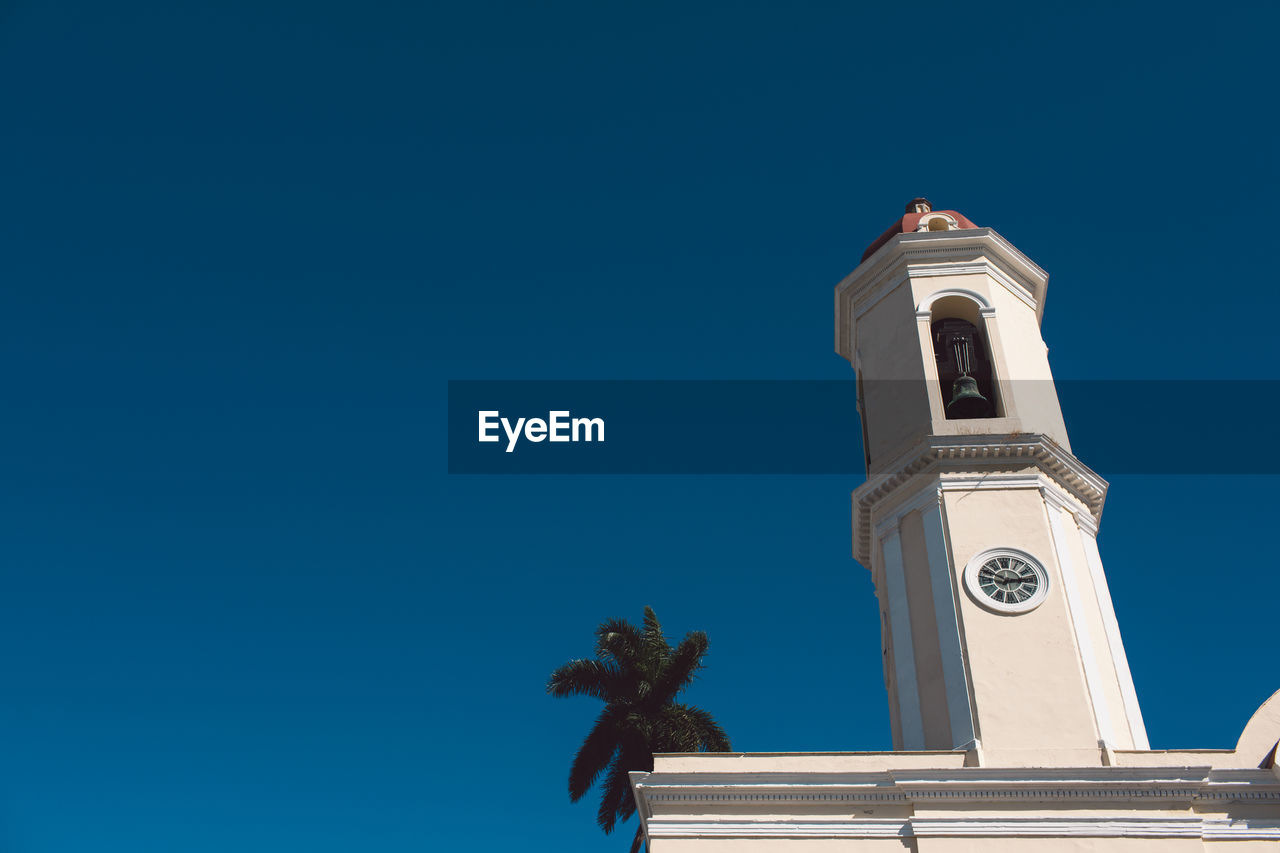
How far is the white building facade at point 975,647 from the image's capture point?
18297 millimetres

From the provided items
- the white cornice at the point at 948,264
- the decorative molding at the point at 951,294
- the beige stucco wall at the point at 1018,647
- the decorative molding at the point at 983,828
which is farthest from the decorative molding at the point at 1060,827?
the white cornice at the point at 948,264

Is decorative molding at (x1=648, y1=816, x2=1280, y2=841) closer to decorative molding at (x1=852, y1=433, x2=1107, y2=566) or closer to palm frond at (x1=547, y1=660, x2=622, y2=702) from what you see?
decorative molding at (x1=852, y1=433, x2=1107, y2=566)

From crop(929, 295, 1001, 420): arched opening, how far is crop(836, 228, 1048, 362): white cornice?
32.9 inches

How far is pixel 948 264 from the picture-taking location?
25.7m

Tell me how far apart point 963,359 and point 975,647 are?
6.67 metres

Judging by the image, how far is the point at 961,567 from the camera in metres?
21.3

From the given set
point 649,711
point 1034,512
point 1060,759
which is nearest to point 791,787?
point 1060,759

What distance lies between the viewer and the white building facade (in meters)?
18.3

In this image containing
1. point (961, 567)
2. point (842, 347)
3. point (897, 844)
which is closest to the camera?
point (897, 844)

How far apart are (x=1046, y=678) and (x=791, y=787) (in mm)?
4660

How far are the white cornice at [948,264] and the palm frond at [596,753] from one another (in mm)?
10915

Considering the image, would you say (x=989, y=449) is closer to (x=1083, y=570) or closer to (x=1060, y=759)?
(x=1083, y=570)

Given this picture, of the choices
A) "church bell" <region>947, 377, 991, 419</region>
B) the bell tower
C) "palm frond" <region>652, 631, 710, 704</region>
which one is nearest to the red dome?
the bell tower

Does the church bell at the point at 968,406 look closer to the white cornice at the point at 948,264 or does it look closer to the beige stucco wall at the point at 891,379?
the beige stucco wall at the point at 891,379
